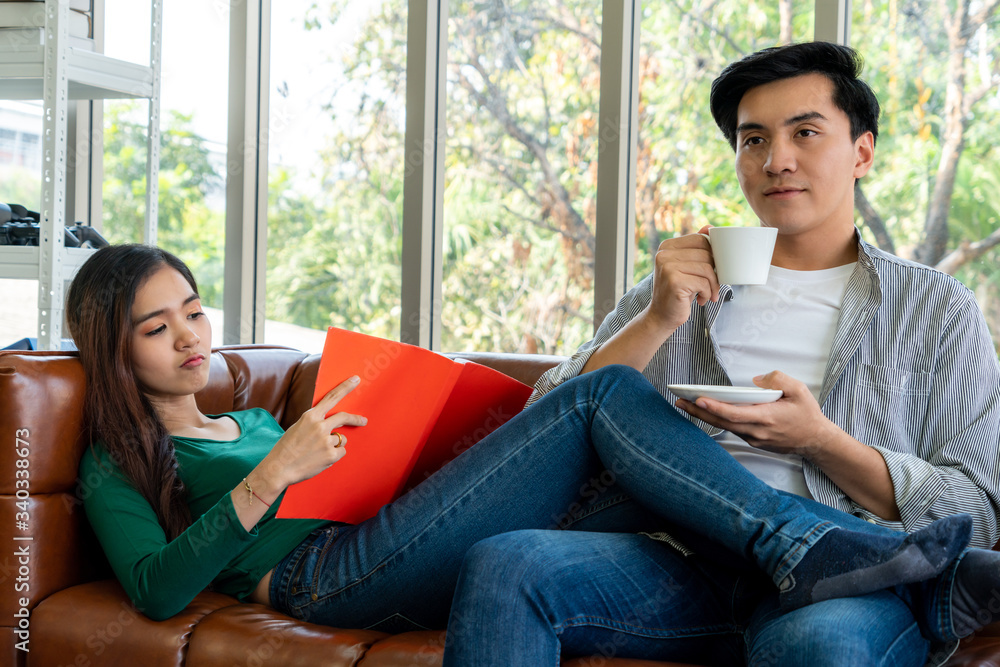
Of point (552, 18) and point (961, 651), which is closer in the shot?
point (961, 651)

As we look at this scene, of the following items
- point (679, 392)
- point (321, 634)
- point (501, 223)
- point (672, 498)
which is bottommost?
point (321, 634)

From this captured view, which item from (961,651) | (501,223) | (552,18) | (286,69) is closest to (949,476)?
(961,651)

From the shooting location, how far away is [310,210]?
10.1 ft

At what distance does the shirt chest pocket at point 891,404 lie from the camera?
1.43 m

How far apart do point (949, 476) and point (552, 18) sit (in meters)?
1.86

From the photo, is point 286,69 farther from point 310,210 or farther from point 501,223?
point 501,223

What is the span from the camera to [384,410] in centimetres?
136

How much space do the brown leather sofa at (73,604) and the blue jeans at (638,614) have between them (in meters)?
0.07

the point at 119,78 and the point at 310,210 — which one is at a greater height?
the point at 119,78

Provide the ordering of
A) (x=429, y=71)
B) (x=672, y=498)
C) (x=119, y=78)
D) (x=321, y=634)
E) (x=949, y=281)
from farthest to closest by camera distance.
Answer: (x=429, y=71), (x=119, y=78), (x=949, y=281), (x=321, y=634), (x=672, y=498)

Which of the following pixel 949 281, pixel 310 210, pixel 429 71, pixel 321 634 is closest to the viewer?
pixel 321 634

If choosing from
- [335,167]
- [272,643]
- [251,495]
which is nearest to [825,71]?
[251,495]

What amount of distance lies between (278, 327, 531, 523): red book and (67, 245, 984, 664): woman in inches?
1.4

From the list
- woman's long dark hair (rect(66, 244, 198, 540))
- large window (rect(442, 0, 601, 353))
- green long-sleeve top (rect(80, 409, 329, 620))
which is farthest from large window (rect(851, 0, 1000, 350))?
woman's long dark hair (rect(66, 244, 198, 540))
